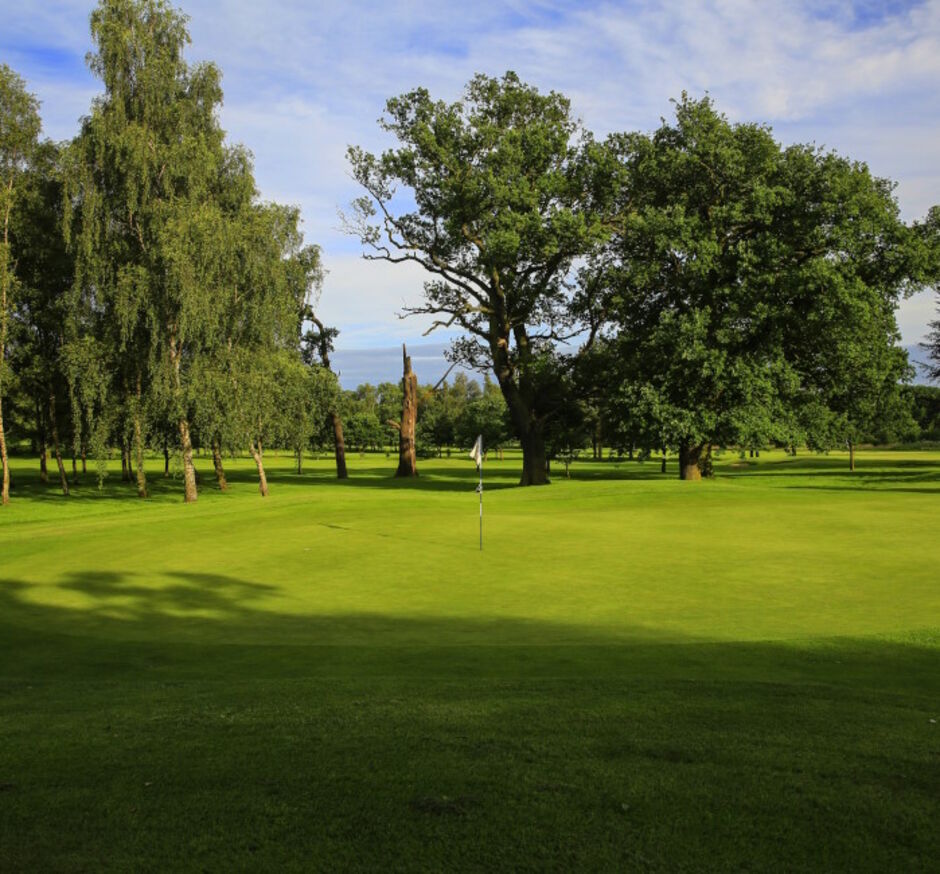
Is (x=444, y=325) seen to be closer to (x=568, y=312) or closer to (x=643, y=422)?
(x=568, y=312)

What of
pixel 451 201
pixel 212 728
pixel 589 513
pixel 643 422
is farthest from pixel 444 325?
pixel 212 728

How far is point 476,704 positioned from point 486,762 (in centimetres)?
161

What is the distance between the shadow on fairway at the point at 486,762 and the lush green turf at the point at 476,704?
0.02 meters

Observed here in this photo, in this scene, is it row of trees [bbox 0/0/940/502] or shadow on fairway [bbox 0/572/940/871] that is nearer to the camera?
shadow on fairway [bbox 0/572/940/871]

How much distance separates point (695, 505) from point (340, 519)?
11778 mm

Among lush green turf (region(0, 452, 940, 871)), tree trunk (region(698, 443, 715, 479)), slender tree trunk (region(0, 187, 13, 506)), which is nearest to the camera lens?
lush green turf (region(0, 452, 940, 871))

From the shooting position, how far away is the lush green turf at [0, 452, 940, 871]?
12.5 ft

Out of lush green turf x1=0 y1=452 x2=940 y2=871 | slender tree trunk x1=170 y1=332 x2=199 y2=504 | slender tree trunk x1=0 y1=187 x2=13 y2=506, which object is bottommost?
lush green turf x1=0 y1=452 x2=940 y2=871

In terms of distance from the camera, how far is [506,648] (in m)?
9.53

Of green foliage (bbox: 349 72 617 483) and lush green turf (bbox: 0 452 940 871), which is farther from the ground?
green foliage (bbox: 349 72 617 483)

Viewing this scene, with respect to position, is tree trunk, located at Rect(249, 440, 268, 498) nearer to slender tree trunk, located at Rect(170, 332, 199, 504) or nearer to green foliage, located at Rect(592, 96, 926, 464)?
slender tree trunk, located at Rect(170, 332, 199, 504)

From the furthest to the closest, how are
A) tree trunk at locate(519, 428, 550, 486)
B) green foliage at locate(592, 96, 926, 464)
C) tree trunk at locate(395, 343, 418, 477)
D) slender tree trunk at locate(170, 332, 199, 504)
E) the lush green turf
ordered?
tree trunk at locate(395, 343, 418, 477) → tree trunk at locate(519, 428, 550, 486) → slender tree trunk at locate(170, 332, 199, 504) → green foliage at locate(592, 96, 926, 464) → the lush green turf

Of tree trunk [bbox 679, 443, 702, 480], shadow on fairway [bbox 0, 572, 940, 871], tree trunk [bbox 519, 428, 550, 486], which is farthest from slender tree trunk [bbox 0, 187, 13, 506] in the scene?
tree trunk [bbox 679, 443, 702, 480]

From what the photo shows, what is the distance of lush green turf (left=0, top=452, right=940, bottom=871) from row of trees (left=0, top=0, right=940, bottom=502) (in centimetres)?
2031
